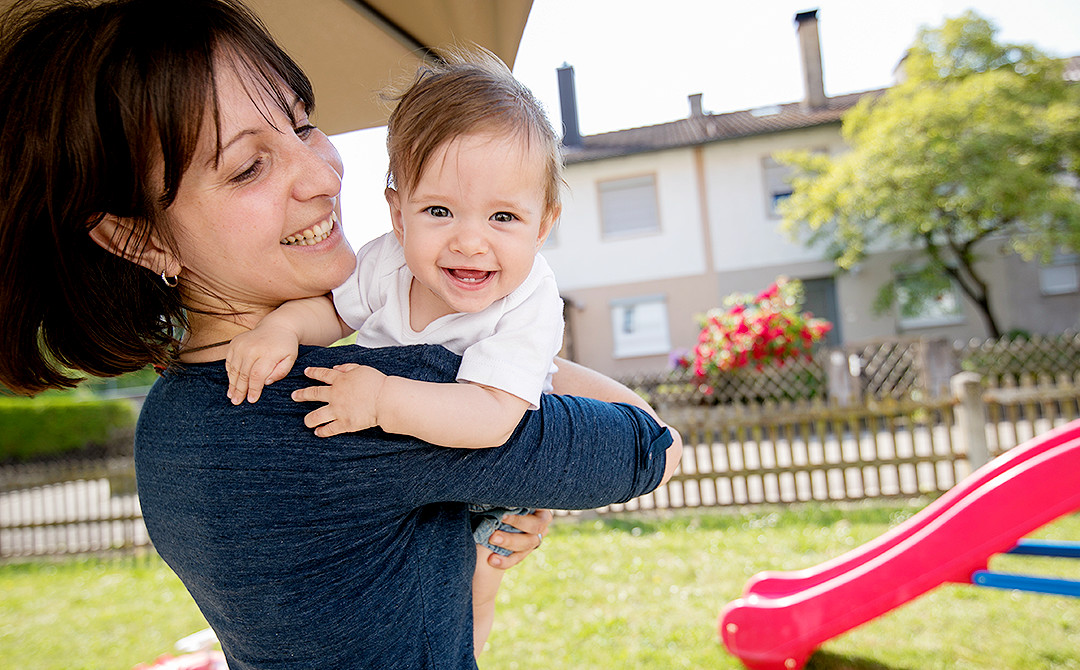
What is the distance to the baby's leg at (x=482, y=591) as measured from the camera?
4.70 feet

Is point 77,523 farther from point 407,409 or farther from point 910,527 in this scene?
point 407,409

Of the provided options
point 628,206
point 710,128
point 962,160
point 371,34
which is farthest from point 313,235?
point 710,128

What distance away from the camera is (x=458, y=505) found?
1.27 m

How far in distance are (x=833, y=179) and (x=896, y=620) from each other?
13.0 metres

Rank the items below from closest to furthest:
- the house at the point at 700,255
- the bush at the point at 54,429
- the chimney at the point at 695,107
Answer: the bush at the point at 54,429 → the house at the point at 700,255 → the chimney at the point at 695,107

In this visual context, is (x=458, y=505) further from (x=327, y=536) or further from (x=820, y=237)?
(x=820, y=237)

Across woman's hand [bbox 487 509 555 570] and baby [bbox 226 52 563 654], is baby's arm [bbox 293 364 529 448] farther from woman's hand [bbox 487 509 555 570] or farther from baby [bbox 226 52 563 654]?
woman's hand [bbox 487 509 555 570]

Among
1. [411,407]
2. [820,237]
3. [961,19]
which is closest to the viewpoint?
[411,407]

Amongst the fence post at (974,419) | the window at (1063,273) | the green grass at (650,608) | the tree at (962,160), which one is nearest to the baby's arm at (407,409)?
the green grass at (650,608)

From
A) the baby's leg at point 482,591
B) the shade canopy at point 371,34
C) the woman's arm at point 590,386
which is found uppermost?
the shade canopy at point 371,34

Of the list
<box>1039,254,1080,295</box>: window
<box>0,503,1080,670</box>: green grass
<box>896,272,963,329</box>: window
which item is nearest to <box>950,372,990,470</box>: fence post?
<box>0,503,1080,670</box>: green grass

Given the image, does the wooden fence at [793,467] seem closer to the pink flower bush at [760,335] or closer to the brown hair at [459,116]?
the pink flower bush at [760,335]

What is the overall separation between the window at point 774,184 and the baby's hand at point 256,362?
60.7 feet

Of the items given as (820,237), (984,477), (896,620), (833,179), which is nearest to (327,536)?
(984,477)
